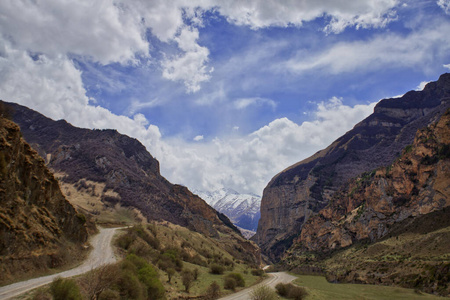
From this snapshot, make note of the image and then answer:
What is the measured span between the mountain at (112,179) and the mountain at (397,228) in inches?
1543

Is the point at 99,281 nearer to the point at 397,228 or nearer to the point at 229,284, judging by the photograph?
the point at 229,284

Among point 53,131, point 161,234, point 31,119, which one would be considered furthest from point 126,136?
point 161,234

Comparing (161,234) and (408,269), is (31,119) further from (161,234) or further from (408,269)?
(408,269)

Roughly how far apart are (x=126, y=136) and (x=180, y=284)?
6674 inches

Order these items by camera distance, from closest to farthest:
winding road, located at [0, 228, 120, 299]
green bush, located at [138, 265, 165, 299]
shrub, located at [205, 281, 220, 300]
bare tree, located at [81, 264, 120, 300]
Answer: winding road, located at [0, 228, 120, 299]
bare tree, located at [81, 264, 120, 300]
green bush, located at [138, 265, 165, 299]
shrub, located at [205, 281, 220, 300]

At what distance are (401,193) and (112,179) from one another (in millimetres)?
122813

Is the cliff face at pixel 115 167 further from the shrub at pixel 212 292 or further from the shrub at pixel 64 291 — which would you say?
the shrub at pixel 64 291

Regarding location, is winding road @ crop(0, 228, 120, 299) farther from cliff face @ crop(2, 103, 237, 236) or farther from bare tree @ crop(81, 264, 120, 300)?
cliff face @ crop(2, 103, 237, 236)

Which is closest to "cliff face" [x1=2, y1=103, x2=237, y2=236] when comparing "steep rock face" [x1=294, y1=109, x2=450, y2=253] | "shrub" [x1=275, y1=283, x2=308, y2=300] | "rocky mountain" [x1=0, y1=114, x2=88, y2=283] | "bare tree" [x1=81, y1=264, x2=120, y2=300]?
"steep rock face" [x1=294, y1=109, x2=450, y2=253]

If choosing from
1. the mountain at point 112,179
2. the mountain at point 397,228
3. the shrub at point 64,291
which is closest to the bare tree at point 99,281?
the shrub at point 64,291

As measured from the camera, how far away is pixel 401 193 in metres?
87.8

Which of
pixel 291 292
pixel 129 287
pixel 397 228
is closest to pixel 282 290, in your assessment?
pixel 291 292

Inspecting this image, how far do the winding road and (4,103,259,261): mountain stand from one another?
164 ft

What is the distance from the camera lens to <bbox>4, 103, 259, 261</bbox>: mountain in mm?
110375
